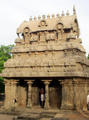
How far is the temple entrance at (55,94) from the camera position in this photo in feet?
48.5

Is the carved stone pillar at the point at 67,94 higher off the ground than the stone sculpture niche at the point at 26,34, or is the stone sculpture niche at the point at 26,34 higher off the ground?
Result: the stone sculpture niche at the point at 26,34

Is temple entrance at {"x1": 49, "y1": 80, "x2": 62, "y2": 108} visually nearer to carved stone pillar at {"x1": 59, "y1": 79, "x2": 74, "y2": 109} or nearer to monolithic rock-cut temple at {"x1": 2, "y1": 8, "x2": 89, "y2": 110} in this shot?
monolithic rock-cut temple at {"x1": 2, "y1": 8, "x2": 89, "y2": 110}

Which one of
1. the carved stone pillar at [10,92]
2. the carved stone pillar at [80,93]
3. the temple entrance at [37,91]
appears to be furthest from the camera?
the temple entrance at [37,91]

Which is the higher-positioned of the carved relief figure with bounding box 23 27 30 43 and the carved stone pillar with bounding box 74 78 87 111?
the carved relief figure with bounding box 23 27 30 43

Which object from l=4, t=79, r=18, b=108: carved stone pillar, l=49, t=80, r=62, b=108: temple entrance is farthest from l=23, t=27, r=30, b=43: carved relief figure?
l=49, t=80, r=62, b=108: temple entrance

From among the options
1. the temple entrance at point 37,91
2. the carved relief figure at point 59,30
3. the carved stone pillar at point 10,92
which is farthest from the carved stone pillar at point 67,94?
the carved relief figure at point 59,30

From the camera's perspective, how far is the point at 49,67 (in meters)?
14.4

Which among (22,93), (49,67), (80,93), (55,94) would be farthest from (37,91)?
(80,93)

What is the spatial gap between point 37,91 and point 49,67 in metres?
3.16

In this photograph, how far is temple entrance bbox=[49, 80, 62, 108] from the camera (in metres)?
14.8

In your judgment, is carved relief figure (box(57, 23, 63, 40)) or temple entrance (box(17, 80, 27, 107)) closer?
temple entrance (box(17, 80, 27, 107))

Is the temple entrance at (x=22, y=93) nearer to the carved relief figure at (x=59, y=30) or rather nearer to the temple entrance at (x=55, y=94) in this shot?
the temple entrance at (x=55, y=94)

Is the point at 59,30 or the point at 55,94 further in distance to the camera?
the point at 59,30

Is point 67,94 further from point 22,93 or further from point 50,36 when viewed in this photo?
point 50,36
